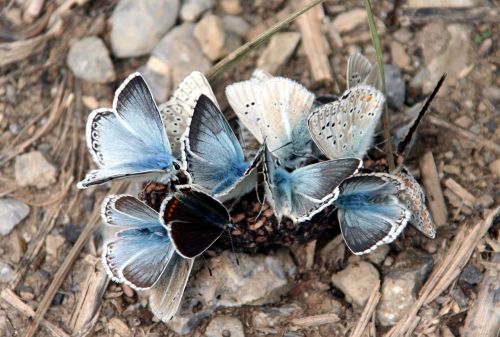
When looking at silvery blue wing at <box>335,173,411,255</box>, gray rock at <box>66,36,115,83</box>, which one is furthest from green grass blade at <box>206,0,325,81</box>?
silvery blue wing at <box>335,173,411,255</box>

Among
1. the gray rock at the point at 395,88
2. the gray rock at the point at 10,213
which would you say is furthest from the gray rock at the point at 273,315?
the gray rock at the point at 10,213

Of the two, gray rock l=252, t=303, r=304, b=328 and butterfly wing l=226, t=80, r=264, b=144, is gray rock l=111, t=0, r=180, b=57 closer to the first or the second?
butterfly wing l=226, t=80, r=264, b=144

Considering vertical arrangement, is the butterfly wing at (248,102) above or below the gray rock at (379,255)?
above

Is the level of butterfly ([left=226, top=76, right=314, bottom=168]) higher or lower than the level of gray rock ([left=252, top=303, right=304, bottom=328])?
higher

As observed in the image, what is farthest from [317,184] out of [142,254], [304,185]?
[142,254]

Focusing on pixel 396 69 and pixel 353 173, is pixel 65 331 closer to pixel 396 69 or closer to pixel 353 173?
pixel 353 173

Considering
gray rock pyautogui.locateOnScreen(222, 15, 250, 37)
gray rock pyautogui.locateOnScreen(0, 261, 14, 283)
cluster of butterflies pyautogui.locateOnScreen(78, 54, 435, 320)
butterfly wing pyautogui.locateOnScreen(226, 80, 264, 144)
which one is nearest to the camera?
cluster of butterflies pyautogui.locateOnScreen(78, 54, 435, 320)

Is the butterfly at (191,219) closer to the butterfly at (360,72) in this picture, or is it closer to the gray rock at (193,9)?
the butterfly at (360,72)
